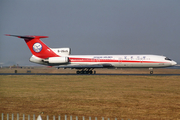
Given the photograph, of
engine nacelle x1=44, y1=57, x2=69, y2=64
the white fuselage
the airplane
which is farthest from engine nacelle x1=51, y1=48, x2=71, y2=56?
the white fuselage

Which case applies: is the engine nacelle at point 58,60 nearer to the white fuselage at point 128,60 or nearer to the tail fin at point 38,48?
the tail fin at point 38,48

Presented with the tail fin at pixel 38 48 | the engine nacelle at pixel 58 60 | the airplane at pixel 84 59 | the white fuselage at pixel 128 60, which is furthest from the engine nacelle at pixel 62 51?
the white fuselage at pixel 128 60

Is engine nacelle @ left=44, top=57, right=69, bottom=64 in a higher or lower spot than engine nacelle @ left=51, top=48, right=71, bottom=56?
lower

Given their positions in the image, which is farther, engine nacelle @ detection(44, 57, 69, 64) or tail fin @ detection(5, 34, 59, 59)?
tail fin @ detection(5, 34, 59, 59)

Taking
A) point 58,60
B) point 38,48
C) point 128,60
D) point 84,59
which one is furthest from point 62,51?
point 128,60

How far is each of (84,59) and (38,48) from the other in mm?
8656

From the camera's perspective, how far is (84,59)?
41.0m

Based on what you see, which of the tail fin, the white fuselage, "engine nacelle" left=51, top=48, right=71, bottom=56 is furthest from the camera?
"engine nacelle" left=51, top=48, right=71, bottom=56

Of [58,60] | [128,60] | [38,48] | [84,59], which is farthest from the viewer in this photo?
[38,48]

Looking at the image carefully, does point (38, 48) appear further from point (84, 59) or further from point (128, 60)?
point (128, 60)

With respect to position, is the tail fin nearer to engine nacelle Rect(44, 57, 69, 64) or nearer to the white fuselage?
engine nacelle Rect(44, 57, 69, 64)

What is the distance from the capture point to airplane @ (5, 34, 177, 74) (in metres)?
39.6

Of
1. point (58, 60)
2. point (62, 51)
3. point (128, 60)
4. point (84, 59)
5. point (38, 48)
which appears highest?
point (38, 48)

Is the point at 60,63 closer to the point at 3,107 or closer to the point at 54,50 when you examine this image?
the point at 54,50
